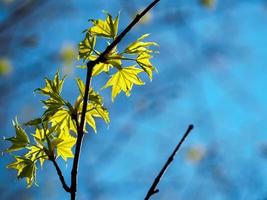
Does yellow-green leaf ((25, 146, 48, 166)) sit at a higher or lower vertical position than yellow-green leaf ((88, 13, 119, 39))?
lower

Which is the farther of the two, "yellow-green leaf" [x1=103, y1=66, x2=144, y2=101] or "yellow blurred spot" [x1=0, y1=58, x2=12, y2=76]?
"yellow blurred spot" [x1=0, y1=58, x2=12, y2=76]

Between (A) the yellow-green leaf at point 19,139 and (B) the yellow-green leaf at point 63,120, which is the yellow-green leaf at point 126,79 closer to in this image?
(B) the yellow-green leaf at point 63,120

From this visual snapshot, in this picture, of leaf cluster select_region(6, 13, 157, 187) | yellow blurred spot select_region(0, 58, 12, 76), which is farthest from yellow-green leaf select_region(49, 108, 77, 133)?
yellow blurred spot select_region(0, 58, 12, 76)

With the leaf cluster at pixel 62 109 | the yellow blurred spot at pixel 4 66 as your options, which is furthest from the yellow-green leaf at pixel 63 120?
the yellow blurred spot at pixel 4 66

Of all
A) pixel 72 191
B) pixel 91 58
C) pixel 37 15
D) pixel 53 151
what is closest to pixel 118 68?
pixel 91 58

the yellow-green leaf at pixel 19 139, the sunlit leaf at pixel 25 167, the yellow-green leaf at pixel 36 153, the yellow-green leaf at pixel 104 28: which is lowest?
the sunlit leaf at pixel 25 167

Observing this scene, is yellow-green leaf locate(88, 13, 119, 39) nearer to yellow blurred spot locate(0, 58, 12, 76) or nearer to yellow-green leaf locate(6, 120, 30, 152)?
yellow-green leaf locate(6, 120, 30, 152)

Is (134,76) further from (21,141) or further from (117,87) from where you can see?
(21,141)

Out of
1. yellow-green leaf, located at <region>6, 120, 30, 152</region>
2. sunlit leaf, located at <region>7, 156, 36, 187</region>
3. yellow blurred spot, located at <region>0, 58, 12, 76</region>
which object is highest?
yellow blurred spot, located at <region>0, 58, 12, 76</region>

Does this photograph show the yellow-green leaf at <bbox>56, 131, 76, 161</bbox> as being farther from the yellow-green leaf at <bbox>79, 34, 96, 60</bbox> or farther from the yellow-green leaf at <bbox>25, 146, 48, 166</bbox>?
the yellow-green leaf at <bbox>79, 34, 96, 60</bbox>

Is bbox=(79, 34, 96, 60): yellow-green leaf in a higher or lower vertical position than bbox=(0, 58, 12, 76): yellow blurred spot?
lower

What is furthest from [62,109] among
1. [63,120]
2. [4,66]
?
[4,66]
